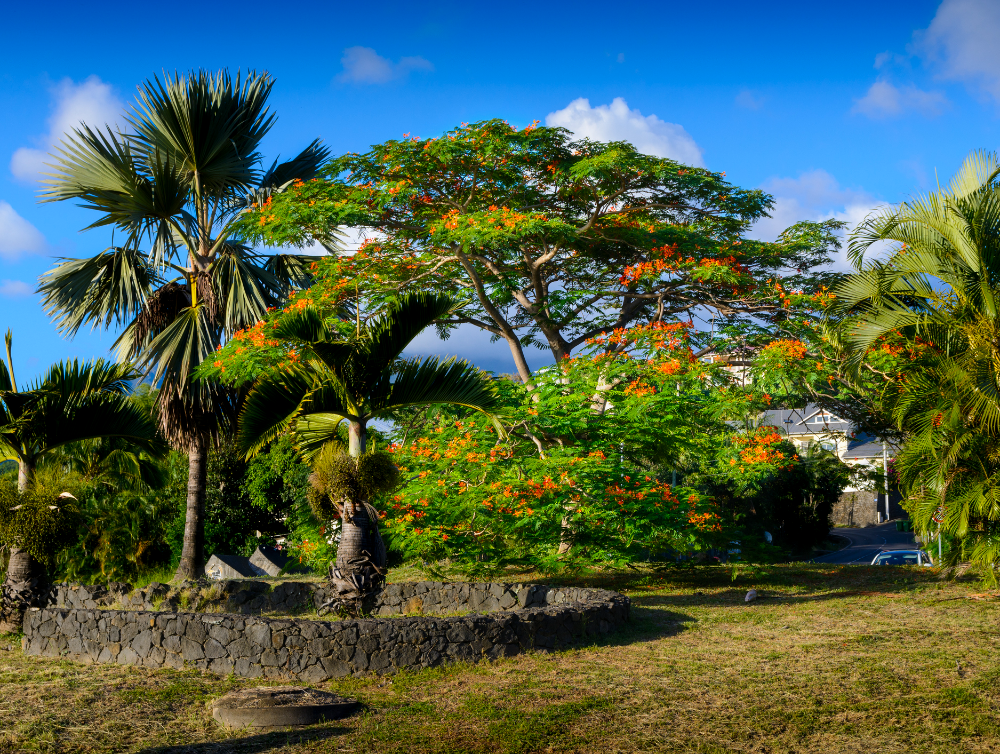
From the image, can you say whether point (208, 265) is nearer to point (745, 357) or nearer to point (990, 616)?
point (745, 357)

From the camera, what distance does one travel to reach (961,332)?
10.7 meters

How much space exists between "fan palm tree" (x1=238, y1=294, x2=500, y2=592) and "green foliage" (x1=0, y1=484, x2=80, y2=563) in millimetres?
3300

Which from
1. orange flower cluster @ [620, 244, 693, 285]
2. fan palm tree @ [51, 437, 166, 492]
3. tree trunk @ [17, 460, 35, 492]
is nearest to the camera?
tree trunk @ [17, 460, 35, 492]

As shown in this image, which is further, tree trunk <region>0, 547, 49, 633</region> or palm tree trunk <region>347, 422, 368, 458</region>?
tree trunk <region>0, 547, 49, 633</region>

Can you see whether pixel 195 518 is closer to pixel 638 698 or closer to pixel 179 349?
pixel 179 349

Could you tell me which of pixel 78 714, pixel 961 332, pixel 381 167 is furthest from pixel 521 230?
pixel 78 714

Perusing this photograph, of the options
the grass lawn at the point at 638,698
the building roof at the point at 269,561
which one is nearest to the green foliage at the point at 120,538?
the building roof at the point at 269,561

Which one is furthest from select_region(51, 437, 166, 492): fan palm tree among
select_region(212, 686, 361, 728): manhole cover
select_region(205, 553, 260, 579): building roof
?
select_region(212, 686, 361, 728): manhole cover

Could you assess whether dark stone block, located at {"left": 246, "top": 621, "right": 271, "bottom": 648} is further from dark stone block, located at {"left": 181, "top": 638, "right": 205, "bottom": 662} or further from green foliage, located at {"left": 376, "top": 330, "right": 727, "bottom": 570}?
green foliage, located at {"left": 376, "top": 330, "right": 727, "bottom": 570}

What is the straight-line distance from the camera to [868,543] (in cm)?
3403

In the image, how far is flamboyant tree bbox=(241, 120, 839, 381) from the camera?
14.2 metres

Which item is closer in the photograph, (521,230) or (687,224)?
(521,230)

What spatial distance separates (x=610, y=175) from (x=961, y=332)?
641 centimetres

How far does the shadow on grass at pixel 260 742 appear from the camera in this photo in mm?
5559
